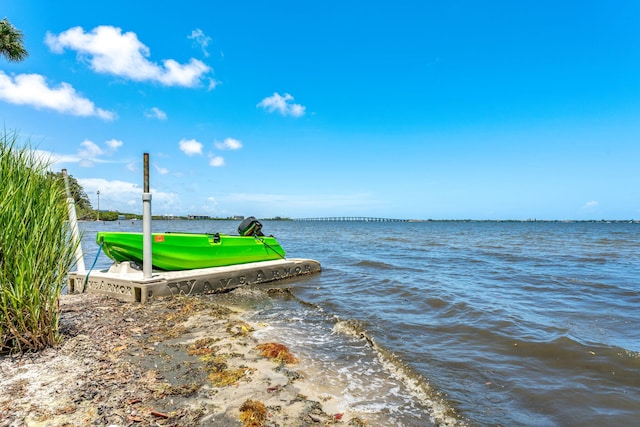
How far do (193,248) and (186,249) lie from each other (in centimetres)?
22

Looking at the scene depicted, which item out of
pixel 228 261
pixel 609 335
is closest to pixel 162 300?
pixel 228 261

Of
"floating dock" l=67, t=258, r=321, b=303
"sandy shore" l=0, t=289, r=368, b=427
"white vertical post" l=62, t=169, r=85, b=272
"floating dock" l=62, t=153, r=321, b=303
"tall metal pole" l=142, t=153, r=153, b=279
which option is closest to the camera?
"sandy shore" l=0, t=289, r=368, b=427

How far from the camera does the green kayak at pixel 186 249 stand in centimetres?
915

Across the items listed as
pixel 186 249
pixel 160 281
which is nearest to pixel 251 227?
pixel 186 249

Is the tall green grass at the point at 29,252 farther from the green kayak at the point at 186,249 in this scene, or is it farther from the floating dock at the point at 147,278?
the green kayak at the point at 186,249

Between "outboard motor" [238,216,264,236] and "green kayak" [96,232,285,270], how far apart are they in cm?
20

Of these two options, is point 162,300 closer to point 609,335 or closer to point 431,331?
point 431,331

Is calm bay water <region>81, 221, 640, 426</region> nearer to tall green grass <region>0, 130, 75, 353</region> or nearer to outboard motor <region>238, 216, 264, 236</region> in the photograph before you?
outboard motor <region>238, 216, 264, 236</region>

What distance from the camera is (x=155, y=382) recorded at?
12.6 ft

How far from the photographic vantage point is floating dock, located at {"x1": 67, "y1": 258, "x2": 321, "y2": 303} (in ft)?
26.1

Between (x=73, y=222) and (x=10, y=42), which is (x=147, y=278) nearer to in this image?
(x=73, y=222)

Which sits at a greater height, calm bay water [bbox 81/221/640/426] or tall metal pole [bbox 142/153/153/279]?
tall metal pole [bbox 142/153/153/279]

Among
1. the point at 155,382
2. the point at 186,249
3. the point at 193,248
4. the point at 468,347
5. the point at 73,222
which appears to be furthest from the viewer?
the point at 193,248

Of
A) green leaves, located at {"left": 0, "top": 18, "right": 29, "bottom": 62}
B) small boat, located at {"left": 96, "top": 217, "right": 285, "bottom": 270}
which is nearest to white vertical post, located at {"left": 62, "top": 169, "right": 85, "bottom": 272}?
small boat, located at {"left": 96, "top": 217, "right": 285, "bottom": 270}
